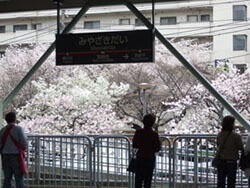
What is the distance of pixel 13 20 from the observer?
3975cm

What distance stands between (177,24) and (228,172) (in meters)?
28.4

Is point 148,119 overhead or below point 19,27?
below

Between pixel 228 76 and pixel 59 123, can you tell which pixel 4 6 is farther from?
pixel 228 76

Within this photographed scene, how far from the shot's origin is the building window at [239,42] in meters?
32.9

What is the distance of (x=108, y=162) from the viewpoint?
880 cm

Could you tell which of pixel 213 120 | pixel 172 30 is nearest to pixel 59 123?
pixel 213 120

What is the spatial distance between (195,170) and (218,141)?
151 cm

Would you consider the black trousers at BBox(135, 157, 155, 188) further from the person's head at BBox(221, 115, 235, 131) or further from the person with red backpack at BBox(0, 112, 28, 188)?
the person with red backpack at BBox(0, 112, 28, 188)

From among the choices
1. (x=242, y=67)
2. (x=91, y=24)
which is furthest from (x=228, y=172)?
(x=91, y=24)

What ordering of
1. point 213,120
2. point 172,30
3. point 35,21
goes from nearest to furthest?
point 213,120 < point 172,30 < point 35,21

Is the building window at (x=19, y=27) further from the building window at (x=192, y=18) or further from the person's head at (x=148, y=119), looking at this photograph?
the person's head at (x=148, y=119)

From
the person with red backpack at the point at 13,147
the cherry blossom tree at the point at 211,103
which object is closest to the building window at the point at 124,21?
the cherry blossom tree at the point at 211,103

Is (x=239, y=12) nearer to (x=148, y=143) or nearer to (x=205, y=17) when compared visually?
(x=205, y=17)

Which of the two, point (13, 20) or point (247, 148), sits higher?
point (13, 20)
